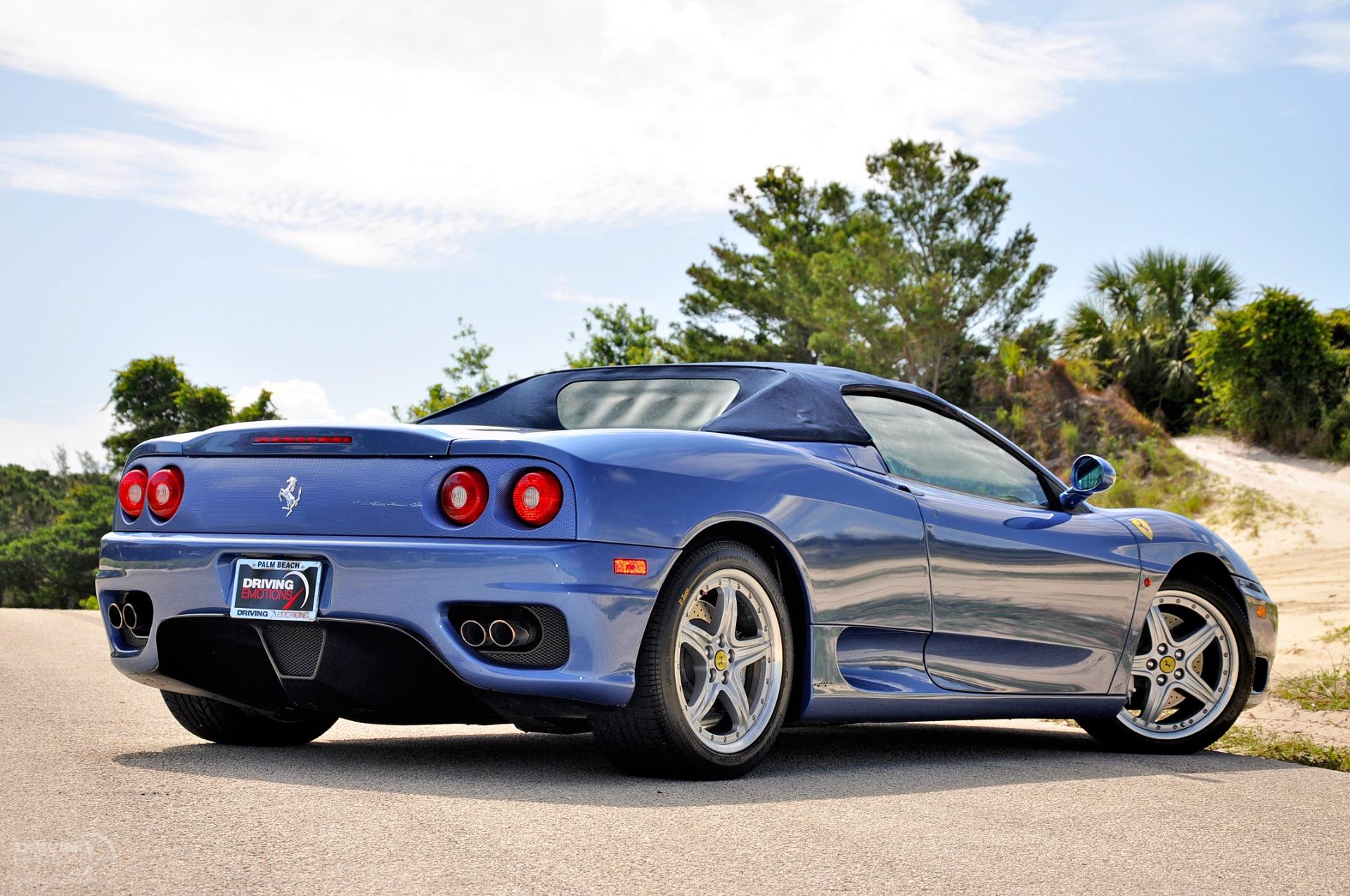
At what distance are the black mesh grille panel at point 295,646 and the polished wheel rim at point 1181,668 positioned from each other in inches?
133

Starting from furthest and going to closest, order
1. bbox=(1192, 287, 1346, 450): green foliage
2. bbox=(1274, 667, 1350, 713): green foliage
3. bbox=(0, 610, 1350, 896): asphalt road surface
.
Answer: bbox=(1192, 287, 1346, 450): green foliage < bbox=(1274, 667, 1350, 713): green foliage < bbox=(0, 610, 1350, 896): asphalt road surface

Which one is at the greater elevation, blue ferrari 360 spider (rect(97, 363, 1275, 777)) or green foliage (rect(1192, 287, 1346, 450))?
green foliage (rect(1192, 287, 1346, 450))

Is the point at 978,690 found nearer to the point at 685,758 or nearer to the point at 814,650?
the point at 814,650

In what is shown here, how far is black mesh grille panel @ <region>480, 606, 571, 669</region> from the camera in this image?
13.0 feet

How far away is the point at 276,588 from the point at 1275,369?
78.7 ft

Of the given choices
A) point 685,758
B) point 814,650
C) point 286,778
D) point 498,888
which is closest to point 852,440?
point 814,650

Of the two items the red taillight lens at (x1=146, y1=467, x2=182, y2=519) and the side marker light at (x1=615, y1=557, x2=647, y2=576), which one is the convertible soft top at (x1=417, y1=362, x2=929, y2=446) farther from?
the red taillight lens at (x1=146, y1=467, x2=182, y2=519)

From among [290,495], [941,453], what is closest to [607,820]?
[290,495]

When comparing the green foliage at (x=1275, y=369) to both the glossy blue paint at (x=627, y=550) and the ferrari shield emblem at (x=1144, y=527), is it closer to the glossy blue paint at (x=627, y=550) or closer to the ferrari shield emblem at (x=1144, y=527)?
the ferrari shield emblem at (x=1144, y=527)

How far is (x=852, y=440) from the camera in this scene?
4977mm

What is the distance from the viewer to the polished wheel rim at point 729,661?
14.0ft

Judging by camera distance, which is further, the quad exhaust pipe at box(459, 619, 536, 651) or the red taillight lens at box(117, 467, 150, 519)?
the red taillight lens at box(117, 467, 150, 519)

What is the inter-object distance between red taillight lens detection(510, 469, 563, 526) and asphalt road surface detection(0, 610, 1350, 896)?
74cm

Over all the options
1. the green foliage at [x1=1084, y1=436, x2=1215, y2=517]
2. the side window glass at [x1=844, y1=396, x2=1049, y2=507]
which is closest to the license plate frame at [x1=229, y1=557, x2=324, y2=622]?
the side window glass at [x1=844, y1=396, x2=1049, y2=507]
